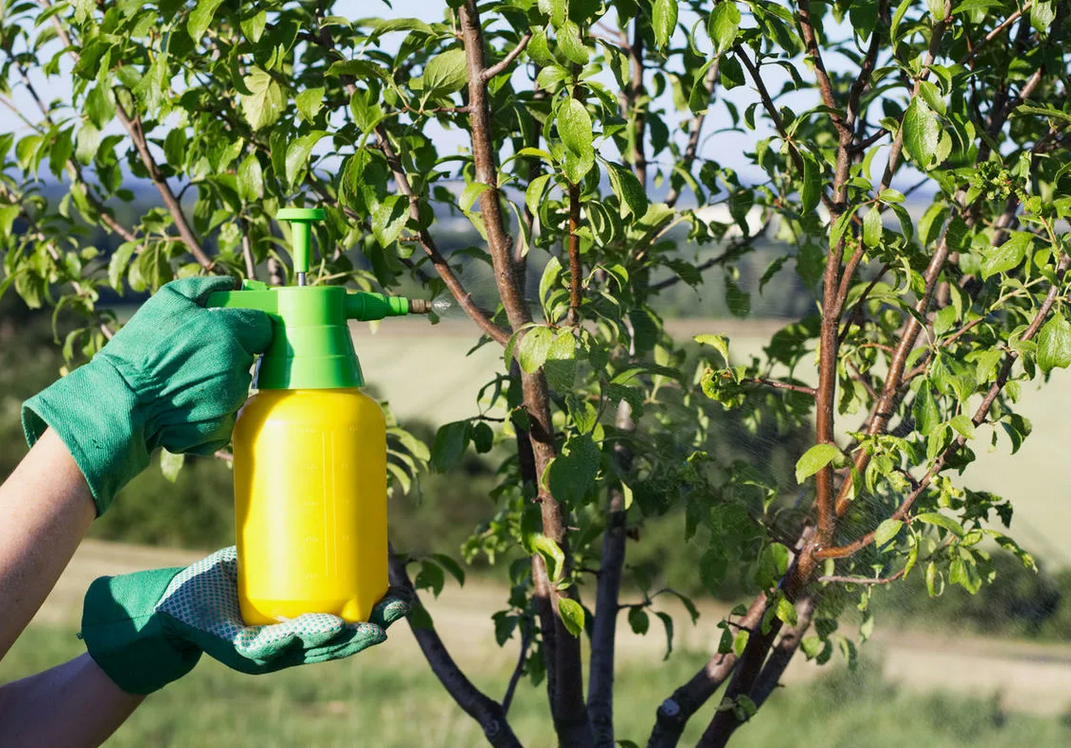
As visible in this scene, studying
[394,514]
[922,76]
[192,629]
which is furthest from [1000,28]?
[394,514]

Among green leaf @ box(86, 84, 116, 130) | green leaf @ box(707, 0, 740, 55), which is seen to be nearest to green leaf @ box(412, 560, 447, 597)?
green leaf @ box(86, 84, 116, 130)

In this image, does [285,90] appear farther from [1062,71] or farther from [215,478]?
[215,478]

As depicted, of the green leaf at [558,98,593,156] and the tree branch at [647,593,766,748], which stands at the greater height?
the green leaf at [558,98,593,156]

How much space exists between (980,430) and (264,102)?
1.94 meters

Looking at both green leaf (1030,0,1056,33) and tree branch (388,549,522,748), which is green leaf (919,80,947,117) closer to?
green leaf (1030,0,1056,33)

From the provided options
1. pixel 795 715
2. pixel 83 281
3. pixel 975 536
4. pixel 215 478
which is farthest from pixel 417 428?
pixel 975 536

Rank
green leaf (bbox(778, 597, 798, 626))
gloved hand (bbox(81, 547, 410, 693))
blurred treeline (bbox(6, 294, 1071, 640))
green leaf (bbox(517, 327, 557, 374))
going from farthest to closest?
blurred treeline (bbox(6, 294, 1071, 640))
green leaf (bbox(778, 597, 798, 626))
green leaf (bbox(517, 327, 557, 374))
gloved hand (bbox(81, 547, 410, 693))

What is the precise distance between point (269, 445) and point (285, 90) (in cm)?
69

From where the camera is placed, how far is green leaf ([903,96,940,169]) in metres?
1.31

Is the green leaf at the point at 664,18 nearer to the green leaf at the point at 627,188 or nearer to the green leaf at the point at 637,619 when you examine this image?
the green leaf at the point at 627,188

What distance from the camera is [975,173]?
142cm

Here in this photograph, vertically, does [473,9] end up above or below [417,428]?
above

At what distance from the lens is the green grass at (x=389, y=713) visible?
3623 millimetres

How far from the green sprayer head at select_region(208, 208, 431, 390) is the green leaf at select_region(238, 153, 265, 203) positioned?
0.47m
